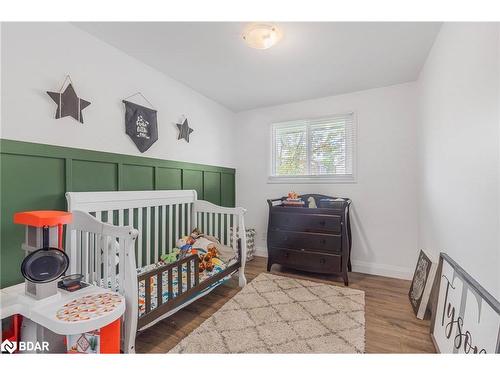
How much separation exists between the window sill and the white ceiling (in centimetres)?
111

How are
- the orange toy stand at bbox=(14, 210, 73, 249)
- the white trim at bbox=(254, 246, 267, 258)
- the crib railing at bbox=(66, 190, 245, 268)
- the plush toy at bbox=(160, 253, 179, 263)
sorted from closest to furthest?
the orange toy stand at bbox=(14, 210, 73, 249), the crib railing at bbox=(66, 190, 245, 268), the plush toy at bbox=(160, 253, 179, 263), the white trim at bbox=(254, 246, 267, 258)

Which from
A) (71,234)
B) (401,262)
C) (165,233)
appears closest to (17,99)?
(71,234)

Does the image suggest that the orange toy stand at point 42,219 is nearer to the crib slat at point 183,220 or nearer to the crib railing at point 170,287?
the crib railing at point 170,287

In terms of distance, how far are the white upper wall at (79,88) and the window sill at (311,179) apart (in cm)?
137

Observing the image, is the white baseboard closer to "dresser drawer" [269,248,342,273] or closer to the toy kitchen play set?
"dresser drawer" [269,248,342,273]

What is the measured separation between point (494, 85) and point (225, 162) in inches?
116

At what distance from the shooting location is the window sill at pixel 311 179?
304cm

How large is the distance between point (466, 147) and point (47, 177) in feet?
8.62

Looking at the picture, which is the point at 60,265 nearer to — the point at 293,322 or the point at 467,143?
the point at 293,322

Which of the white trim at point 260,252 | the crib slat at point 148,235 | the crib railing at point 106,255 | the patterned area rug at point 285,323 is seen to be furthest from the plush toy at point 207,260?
the white trim at point 260,252

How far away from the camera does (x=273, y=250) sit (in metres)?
2.87

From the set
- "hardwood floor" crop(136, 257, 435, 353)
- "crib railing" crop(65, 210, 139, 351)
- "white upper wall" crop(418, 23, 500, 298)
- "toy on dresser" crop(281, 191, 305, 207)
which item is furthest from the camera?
"toy on dresser" crop(281, 191, 305, 207)

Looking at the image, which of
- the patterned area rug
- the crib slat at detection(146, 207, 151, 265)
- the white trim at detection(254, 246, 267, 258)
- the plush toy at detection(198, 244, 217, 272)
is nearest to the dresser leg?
the patterned area rug

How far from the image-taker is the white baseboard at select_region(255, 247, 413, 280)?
2.73 m
